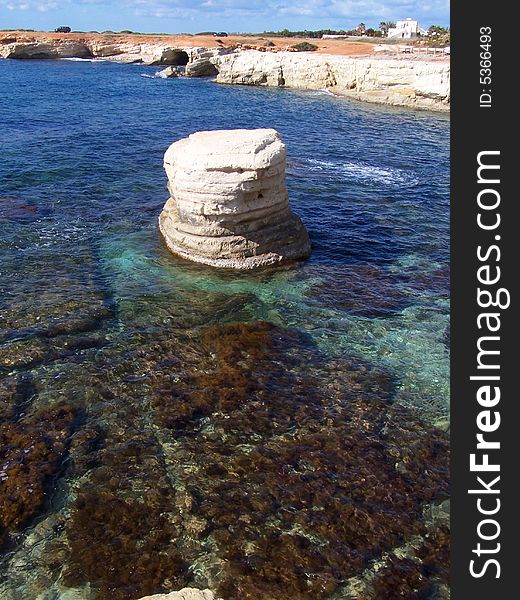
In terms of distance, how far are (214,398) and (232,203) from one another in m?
7.46

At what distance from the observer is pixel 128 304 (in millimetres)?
17000

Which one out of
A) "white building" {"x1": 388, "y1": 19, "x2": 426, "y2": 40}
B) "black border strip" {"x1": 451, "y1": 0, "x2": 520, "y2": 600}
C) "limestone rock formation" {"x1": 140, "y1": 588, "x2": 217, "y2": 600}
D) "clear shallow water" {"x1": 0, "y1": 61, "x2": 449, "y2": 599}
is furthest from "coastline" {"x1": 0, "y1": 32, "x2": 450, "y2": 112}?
"limestone rock formation" {"x1": 140, "y1": 588, "x2": 217, "y2": 600}

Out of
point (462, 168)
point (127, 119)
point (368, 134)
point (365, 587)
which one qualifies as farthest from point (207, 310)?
point (127, 119)

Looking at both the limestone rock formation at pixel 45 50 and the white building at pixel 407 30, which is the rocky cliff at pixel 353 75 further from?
the white building at pixel 407 30

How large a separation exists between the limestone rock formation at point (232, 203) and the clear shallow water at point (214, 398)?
30.1 inches

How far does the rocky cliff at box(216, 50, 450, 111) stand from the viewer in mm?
48344

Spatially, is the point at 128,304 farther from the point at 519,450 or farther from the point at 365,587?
the point at 519,450

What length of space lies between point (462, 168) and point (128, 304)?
12992mm

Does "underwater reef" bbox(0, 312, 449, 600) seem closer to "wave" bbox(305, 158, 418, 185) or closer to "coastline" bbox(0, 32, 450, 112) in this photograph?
"wave" bbox(305, 158, 418, 185)

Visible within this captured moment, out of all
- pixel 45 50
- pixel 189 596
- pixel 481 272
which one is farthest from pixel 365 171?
pixel 45 50

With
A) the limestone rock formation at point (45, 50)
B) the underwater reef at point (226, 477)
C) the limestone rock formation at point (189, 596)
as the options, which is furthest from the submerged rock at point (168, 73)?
the limestone rock formation at point (189, 596)

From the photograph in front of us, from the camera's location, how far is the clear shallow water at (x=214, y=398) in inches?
364

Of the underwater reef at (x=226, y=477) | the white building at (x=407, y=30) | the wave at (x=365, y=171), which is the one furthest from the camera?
the white building at (x=407, y=30)

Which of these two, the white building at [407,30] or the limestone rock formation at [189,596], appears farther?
the white building at [407,30]
